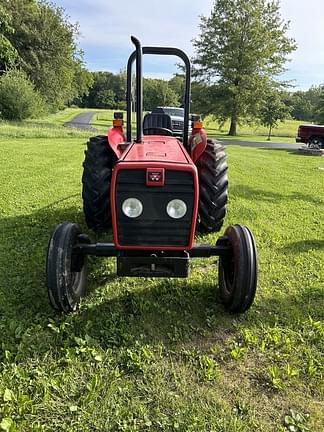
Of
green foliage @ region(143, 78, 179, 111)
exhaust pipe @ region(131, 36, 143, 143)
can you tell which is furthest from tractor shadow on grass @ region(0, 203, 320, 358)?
green foliage @ region(143, 78, 179, 111)

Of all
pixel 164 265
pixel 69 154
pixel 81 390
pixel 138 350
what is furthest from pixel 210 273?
pixel 69 154

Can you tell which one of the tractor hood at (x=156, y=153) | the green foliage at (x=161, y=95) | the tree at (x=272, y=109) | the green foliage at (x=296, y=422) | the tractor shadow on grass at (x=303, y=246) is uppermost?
the green foliage at (x=161, y=95)

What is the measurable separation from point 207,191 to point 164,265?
129 centimetres

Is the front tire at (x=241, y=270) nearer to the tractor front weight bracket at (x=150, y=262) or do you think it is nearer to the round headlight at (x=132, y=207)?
the tractor front weight bracket at (x=150, y=262)

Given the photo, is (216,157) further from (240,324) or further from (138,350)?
(138,350)

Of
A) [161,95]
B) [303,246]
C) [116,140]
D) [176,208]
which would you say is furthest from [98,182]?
[161,95]

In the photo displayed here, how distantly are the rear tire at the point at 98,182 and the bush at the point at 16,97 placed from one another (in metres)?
21.8

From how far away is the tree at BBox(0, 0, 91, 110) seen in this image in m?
26.5

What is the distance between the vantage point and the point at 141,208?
97.5 inches

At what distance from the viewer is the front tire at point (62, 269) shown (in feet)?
8.34

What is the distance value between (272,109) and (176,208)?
3037cm

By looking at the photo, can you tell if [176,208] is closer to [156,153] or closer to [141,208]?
[141,208]

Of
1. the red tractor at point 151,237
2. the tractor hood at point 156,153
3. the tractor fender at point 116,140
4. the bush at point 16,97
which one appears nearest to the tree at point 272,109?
the bush at point 16,97

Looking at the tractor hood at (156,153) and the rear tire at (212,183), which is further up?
the tractor hood at (156,153)
